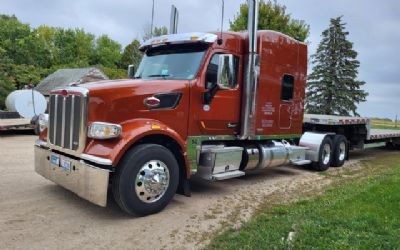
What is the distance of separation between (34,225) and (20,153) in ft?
21.7

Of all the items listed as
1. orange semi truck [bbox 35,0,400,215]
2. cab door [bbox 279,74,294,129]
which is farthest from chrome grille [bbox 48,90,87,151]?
cab door [bbox 279,74,294,129]

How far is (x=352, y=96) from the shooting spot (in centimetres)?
3081

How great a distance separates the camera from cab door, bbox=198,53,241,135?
6.87 m

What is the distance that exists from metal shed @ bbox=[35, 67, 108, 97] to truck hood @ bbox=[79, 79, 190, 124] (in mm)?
26914

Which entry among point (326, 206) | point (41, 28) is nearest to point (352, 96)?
point (326, 206)

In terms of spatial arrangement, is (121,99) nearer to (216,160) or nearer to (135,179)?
(135,179)

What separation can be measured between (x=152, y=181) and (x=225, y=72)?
8.08 ft

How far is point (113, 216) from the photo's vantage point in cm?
572

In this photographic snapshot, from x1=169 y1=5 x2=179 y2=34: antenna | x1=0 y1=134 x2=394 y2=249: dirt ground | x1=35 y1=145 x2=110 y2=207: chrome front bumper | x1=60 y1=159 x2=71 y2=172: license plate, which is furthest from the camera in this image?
x1=169 y1=5 x2=179 y2=34: antenna

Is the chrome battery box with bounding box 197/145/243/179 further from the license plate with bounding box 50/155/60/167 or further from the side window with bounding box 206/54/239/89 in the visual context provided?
the license plate with bounding box 50/155/60/167

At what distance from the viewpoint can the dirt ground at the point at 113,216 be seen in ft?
15.5

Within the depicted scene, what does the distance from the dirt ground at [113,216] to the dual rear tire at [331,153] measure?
65.6 inches

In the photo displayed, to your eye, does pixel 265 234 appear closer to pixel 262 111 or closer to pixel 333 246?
pixel 333 246

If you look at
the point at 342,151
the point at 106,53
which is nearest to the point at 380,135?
the point at 342,151
